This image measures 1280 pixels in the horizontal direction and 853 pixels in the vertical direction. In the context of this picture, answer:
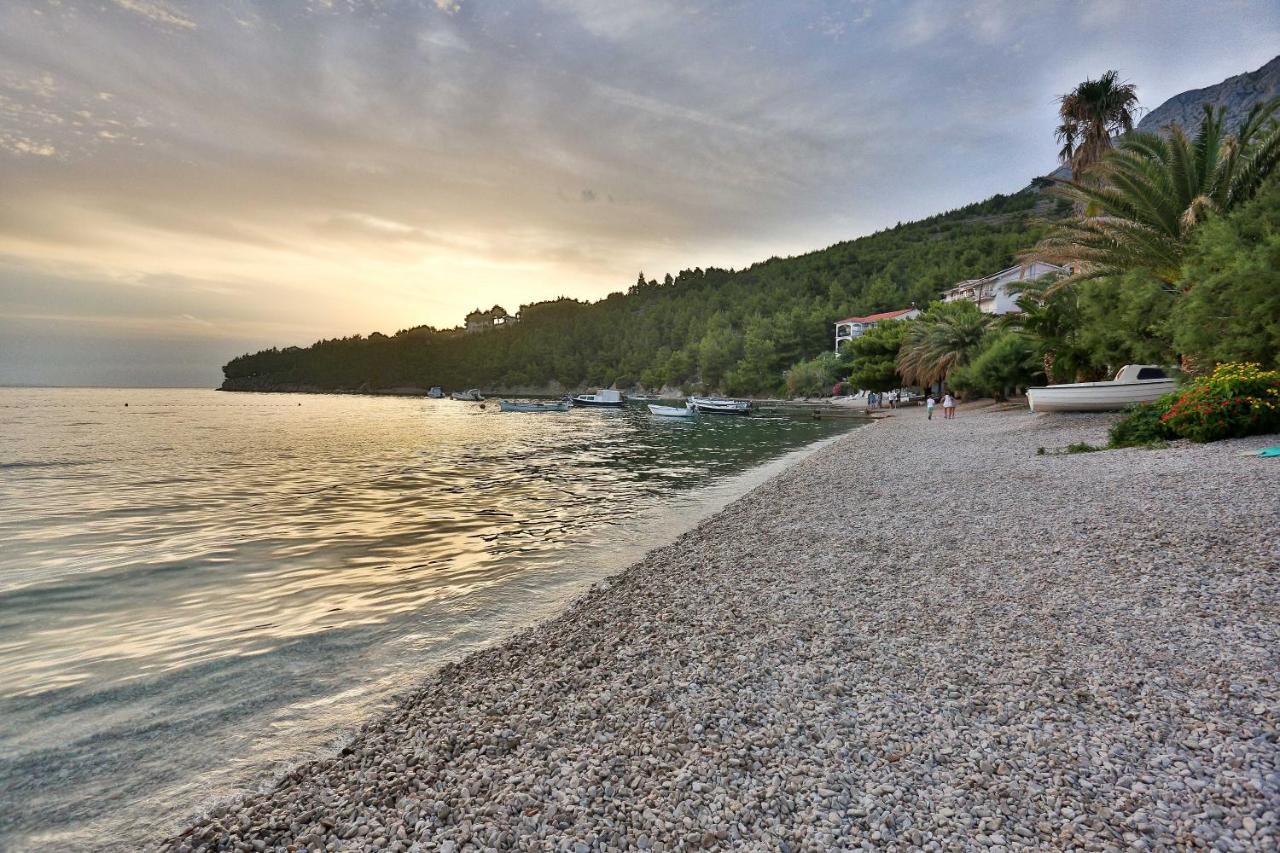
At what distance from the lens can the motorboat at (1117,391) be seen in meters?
23.4

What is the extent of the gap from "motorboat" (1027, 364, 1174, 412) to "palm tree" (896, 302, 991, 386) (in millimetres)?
27689

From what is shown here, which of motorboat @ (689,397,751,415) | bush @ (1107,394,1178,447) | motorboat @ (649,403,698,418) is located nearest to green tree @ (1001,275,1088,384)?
bush @ (1107,394,1178,447)

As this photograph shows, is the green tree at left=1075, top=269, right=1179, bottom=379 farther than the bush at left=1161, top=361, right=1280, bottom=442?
Yes

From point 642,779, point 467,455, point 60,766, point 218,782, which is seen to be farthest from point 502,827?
point 467,455

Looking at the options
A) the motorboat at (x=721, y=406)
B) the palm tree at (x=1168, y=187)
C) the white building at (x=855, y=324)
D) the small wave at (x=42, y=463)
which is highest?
the white building at (x=855, y=324)

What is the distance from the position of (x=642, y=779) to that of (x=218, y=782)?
3.44m

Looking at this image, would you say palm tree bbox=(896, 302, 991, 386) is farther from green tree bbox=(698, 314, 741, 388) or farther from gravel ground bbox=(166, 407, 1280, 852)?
green tree bbox=(698, 314, 741, 388)

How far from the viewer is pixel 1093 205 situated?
26266 millimetres

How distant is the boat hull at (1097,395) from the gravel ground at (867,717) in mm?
18799

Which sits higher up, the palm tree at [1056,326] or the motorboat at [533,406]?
the palm tree at [1056,326]

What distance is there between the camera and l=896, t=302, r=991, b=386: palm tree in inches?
2132

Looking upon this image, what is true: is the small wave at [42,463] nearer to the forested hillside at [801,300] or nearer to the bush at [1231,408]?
the bush at [1231,408]

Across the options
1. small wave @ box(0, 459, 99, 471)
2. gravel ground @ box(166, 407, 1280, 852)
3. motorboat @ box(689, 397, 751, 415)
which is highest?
motorboat @ box(689, 397, 751, 415)

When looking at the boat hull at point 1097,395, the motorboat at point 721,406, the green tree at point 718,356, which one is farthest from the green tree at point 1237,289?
the green tree at point 718,356
